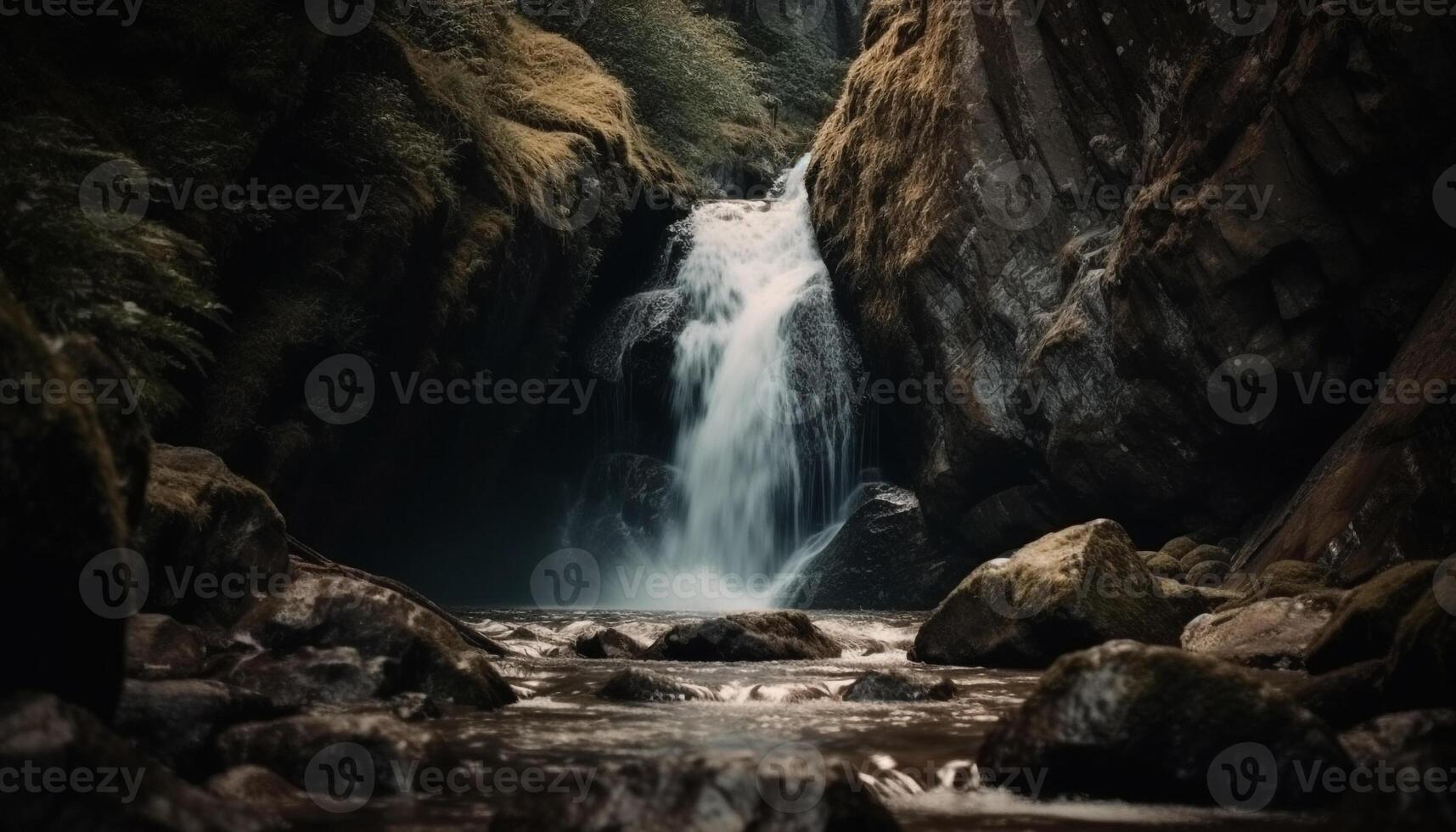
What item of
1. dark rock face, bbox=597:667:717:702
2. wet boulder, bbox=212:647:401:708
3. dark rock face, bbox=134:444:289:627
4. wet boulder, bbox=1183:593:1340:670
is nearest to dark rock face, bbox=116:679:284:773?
wet boulder, bbox=212:647:401:708

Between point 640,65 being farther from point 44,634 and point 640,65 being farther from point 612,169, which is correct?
point 44,634

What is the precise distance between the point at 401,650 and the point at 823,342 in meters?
15.1

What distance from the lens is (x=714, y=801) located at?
11.8 ft

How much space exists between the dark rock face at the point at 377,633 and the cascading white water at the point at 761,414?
12.1 metres

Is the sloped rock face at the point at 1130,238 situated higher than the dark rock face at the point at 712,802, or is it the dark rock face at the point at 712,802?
the sloped rock face at the point at 1130,238

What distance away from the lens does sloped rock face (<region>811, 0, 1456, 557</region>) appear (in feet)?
36.8

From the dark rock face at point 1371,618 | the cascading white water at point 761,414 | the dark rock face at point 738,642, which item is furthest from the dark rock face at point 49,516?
the cascading white water at point 761,414

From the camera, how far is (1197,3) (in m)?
12.8

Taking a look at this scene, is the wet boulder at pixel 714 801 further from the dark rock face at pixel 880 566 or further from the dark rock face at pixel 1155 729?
the dark rock face at pixel 880 566

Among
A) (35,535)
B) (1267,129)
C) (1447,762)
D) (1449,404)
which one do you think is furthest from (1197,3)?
(35,535)

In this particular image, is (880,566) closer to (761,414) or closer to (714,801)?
(761,414)

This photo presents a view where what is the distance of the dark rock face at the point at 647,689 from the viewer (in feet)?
24.8

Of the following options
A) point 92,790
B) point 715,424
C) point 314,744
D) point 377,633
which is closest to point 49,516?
point 92,790

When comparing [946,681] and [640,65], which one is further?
[640,65]
